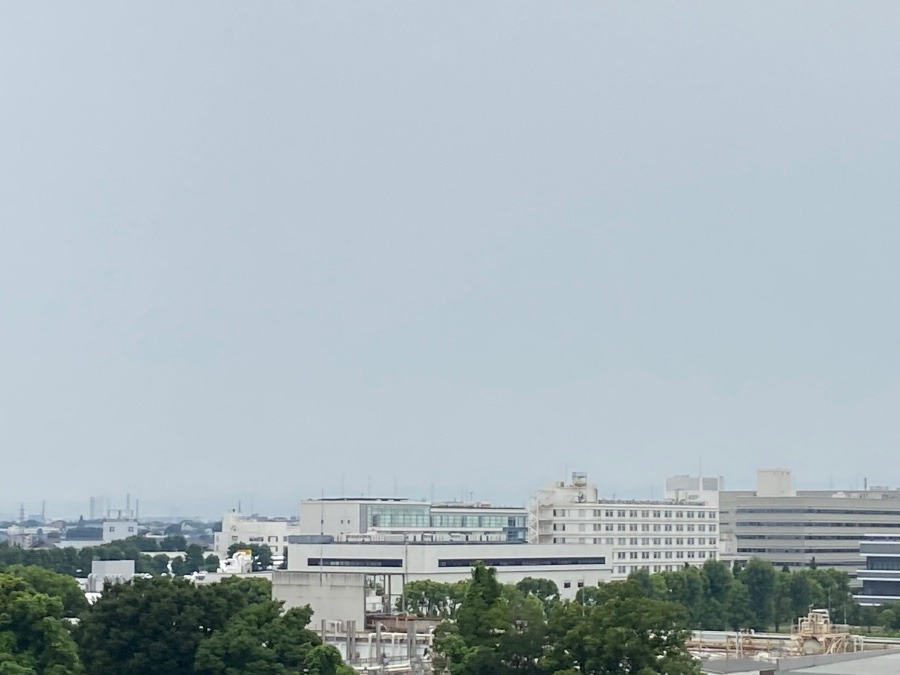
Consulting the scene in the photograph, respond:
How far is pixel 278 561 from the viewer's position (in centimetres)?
14950

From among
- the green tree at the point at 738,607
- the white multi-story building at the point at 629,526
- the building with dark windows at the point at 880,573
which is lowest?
the green tree at the point at 738,607

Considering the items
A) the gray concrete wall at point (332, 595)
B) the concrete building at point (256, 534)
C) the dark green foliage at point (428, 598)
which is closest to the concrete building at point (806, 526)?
the concrete building at point (256, 534)

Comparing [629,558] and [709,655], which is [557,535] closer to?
[629,558]

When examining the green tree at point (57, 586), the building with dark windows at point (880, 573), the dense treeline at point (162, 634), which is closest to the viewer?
the dense treeline at point (162, 634)

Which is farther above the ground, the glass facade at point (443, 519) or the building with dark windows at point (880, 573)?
the glass facade at point (443, 519)

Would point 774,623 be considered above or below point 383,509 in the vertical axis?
below

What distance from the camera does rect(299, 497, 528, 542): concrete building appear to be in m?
135

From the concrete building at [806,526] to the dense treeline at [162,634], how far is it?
333 ft

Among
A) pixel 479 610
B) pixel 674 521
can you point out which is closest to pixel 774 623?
pixel 674 521

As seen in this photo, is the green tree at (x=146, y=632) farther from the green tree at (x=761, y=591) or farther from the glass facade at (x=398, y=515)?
the glass facade at (x=398, y=515)

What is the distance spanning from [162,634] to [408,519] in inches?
3678

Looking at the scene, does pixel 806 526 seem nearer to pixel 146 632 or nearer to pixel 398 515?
pixel 398 515

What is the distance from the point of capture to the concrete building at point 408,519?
443 ft

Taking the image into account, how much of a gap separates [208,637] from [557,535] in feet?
267
